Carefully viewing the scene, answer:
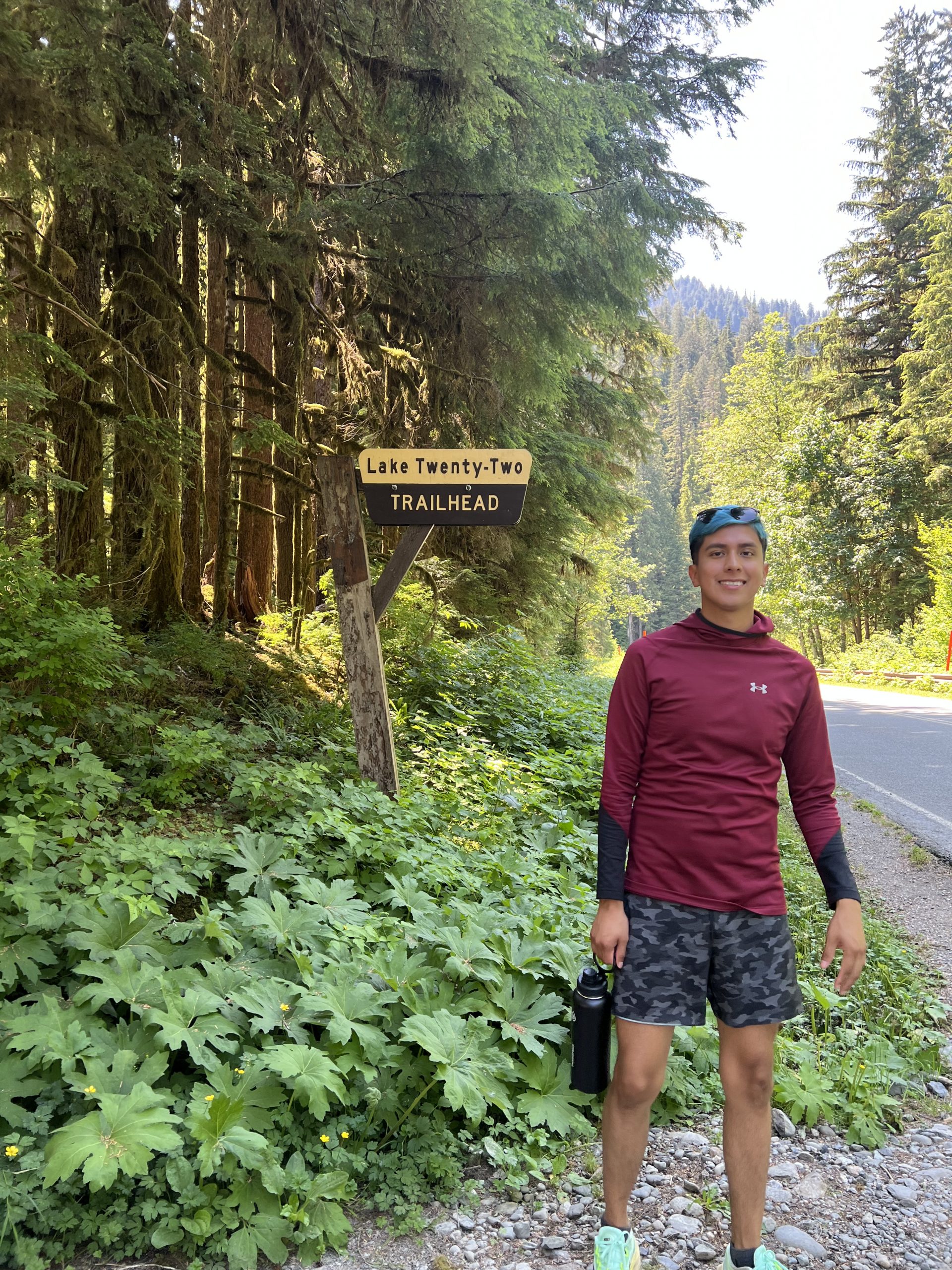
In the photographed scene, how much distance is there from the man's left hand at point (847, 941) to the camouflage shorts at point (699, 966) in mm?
139

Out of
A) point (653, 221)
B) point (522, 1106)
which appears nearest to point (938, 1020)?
point (522, 1106)

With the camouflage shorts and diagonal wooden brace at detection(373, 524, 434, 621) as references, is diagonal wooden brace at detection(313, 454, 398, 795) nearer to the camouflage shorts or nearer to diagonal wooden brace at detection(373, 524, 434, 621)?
diagonal wooden brace at detection(373, 524, 434, 621)

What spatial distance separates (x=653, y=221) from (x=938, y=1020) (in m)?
5.94

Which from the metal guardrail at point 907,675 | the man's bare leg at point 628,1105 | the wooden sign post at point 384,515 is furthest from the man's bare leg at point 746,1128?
the metal guardrail at point 907,675

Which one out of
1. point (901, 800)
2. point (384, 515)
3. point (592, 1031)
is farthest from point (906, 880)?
point (592, 1031)

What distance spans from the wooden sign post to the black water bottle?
3.25 meters

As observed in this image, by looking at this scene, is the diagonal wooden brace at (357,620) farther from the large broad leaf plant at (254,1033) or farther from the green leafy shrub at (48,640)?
the green leafy shrub at (48,640)

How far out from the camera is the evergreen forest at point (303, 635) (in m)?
2.94

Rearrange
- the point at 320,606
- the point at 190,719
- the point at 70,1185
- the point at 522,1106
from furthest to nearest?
the point at 320,606 < the point at 190,719 < the point at 522,1106 < the point at 70,1185

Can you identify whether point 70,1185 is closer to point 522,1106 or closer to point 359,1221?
point 359,1221

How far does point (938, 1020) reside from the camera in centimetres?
436

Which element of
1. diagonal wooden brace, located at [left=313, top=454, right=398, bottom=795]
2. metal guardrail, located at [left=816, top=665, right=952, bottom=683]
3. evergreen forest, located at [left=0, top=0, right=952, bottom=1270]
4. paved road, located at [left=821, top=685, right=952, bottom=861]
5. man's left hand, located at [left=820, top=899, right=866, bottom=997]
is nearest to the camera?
man's left hand, located at [left=820, top=899, right=866, bottom=997]

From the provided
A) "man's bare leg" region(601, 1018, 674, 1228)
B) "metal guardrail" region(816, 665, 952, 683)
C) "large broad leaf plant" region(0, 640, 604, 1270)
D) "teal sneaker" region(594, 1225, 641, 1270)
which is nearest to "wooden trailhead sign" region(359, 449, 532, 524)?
"large broad leaf plant" region(0, 640, 604, 1270)

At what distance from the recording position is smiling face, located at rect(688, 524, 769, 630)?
99.7 inches
